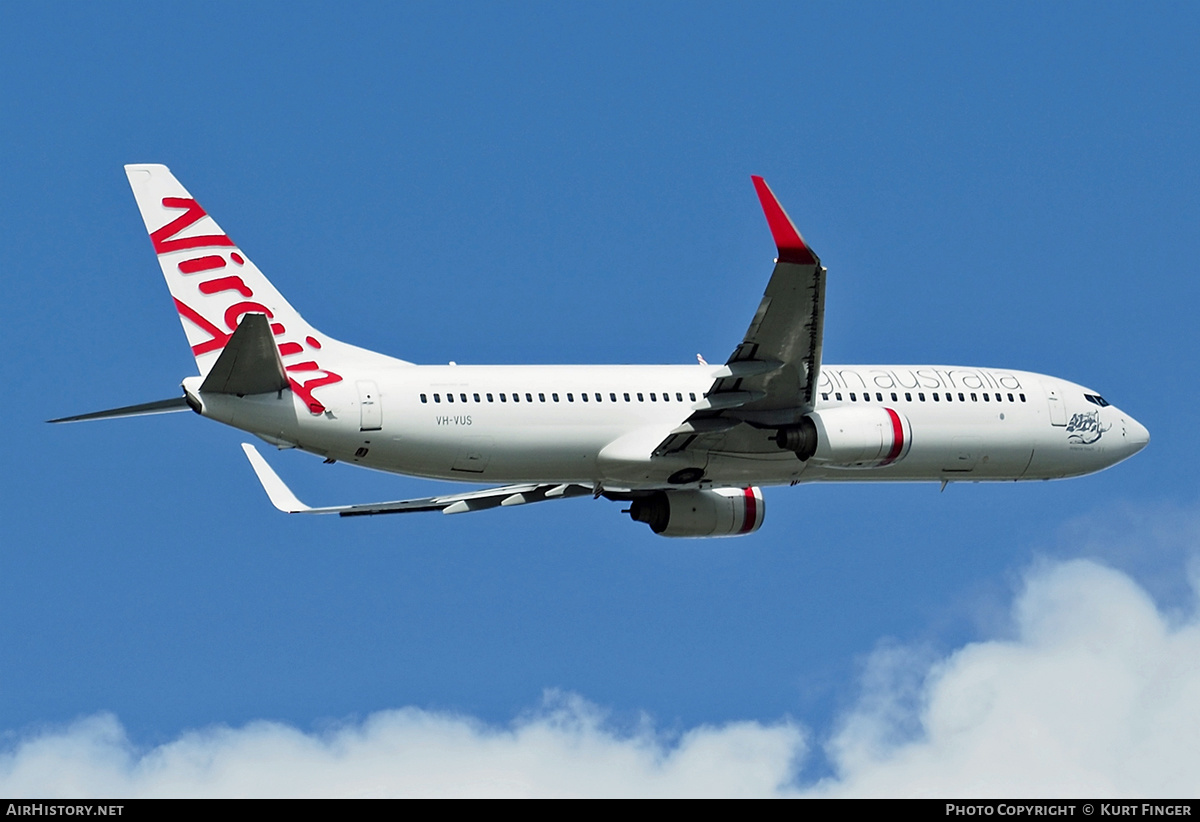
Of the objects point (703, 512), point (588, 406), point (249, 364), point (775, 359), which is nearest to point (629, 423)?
point (588, 406)

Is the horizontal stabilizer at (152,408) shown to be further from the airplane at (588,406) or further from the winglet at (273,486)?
the winglet at (273,486)

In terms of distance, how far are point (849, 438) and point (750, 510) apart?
6.17 m

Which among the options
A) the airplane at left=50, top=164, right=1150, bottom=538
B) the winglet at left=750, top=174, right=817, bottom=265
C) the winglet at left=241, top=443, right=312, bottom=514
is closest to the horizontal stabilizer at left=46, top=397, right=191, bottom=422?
the airplane at left=50, top=164, right=1150, bottom=538

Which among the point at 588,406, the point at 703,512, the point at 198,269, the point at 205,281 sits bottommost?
the point at 703,512

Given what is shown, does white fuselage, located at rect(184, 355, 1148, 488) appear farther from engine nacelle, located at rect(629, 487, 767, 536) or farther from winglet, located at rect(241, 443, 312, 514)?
winglet, located at rect(241, 443, 312, 514)

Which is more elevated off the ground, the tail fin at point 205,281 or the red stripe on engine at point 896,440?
the tail fin at point 205,281

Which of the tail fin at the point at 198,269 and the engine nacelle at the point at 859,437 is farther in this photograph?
the engine nacelle at the point at 859,437

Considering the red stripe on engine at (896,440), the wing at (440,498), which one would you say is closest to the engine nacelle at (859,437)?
the red stripe on engine at (896,440)

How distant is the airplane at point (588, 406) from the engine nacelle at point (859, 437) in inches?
1.7

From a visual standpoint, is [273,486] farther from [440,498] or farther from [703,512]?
[703,512]

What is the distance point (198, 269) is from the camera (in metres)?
37.1

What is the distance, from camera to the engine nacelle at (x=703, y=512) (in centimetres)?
4334

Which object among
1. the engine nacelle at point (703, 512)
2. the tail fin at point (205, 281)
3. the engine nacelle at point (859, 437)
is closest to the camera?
the tail fin at point (205, 281)
